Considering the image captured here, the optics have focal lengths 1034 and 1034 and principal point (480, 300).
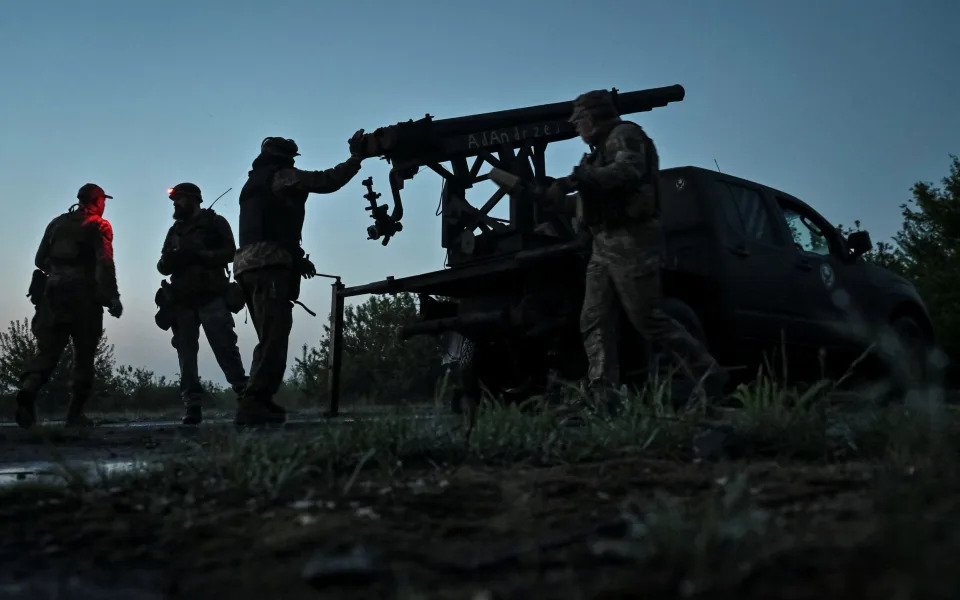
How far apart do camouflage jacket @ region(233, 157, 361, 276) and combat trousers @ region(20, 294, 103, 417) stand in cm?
191

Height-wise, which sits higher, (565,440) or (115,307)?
(115,307)

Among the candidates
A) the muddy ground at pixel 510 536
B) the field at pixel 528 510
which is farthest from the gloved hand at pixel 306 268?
the muddy ground at pixel 510 536

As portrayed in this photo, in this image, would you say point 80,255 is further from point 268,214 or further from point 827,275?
point 827,275

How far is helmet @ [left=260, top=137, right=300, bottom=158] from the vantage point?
813 centimetres

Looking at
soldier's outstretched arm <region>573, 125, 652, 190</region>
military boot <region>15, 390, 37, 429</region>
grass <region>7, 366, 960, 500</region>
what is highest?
soldier's outstretched arm <region>573, 125, 652, 190</region>

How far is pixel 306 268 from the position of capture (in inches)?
325

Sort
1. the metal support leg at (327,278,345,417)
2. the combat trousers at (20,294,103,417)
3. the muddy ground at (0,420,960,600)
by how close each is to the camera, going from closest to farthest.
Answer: the muddy ground at (0,420,960,600) → the metal support leg at (327,278,345,417) → the combat trousers at (20,294,103,417)

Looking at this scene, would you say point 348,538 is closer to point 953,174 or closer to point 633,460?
point 633,460

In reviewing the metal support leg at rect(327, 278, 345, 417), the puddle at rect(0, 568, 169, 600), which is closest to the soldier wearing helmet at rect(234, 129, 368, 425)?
the metal support leg at rect(327, 278, 345, 417)

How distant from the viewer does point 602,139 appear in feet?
20.8

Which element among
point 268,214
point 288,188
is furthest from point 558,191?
point 268,214

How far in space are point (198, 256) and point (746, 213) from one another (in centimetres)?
493

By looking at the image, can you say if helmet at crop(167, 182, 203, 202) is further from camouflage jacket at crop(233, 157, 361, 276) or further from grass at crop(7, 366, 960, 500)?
grass at crop(7, 366, 960, 500)

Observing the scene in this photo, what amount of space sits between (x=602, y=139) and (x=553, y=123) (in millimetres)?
3142
